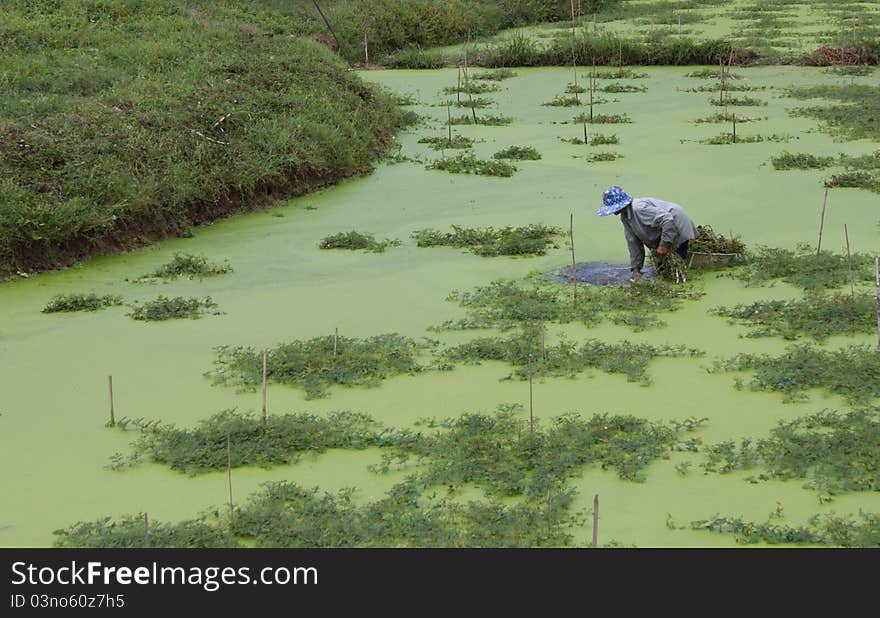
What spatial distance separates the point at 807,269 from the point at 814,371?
1.40 metres

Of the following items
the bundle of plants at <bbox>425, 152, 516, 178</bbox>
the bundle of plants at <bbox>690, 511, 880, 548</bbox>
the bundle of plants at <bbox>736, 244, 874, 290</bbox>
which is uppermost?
the bundle of plants at <bbox>425, 152, 516, 178</bbox>

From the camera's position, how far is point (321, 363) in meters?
5.15

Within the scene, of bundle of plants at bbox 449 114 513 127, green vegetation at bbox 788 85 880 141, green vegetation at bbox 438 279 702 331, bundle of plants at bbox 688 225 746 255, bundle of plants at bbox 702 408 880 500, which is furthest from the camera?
bundle of plants at bbox 449 114 513 127

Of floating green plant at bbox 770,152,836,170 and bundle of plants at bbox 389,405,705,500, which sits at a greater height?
Answer: floating green plant at bbox 770,152,836,170

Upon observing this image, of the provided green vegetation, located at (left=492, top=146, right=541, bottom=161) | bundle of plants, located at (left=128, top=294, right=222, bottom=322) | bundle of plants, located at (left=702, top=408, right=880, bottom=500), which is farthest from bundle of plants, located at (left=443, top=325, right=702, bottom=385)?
green vegetation, located at (left=492, top=146, right=541, bottom=161)

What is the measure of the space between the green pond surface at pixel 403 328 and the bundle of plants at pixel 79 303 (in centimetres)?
9

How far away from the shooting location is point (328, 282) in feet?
20.9

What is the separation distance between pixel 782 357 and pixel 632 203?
4.37 ft

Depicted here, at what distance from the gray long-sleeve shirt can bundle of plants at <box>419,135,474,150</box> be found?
332 cm

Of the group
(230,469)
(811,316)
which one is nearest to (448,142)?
(811,316)

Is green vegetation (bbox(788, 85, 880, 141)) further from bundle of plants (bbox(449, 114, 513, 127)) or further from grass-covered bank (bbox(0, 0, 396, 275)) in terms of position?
grass-covered bank (bbox(0, 0, 396, 275))

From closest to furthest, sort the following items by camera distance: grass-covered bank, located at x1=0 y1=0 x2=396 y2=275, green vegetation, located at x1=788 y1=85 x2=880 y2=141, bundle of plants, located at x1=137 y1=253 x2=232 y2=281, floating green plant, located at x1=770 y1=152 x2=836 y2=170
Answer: bundle of plants, located at x1=137 y1=253 x2=232 y2=281, grass-covered bank, located at x1=0 y1=0 x2=396 y2=275, floating green plant, located at x1=770 y1=152 x2=836 y2=170, green vegetation, located at x1=788 y1=85 x2=880 y2=141

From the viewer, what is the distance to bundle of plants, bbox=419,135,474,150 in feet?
30.5

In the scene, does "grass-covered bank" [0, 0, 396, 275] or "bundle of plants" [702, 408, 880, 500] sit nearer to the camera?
"bundle of plants" [702, 408, 880, 500]
